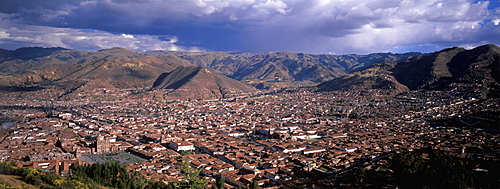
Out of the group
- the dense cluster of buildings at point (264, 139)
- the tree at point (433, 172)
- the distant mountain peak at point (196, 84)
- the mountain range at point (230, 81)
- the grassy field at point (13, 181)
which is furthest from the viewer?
the distant mountain peak at point (196, 84)

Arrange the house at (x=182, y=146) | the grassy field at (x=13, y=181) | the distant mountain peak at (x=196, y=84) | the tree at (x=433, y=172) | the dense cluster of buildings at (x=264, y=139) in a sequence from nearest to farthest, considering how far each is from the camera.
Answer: the grassy field at (x=13, y=181), the tree at (x=433, y=172), the dense cluster of buildings at (x=264, y=139), the house at (x=182, y=146), the distant mountain peak at (x=196, y=84)

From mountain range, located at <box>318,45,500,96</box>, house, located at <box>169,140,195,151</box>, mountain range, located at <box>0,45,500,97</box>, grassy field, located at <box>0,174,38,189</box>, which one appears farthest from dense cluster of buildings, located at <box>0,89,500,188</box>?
mountain range, located at <box>0,45,500,97</box>

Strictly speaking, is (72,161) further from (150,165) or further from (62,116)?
(62,116)

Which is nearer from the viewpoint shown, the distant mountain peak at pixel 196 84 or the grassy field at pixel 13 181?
the grassy field at pixel 13 181

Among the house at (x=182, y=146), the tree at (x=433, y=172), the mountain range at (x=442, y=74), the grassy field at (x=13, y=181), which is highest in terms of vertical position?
the mountain range at (x=442, y=74)

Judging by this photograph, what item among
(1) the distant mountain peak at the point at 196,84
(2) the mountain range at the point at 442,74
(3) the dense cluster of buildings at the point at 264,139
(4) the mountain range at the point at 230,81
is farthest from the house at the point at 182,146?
(1) the distant mountain peak at the point at 196,84

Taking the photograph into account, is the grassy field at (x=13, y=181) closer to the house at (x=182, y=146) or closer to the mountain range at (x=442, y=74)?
the house at (x=182, y=146)

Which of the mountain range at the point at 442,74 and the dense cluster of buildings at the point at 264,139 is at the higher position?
the mountain range at the point at 442,74

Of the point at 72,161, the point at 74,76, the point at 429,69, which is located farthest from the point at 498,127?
the point at 74,76
